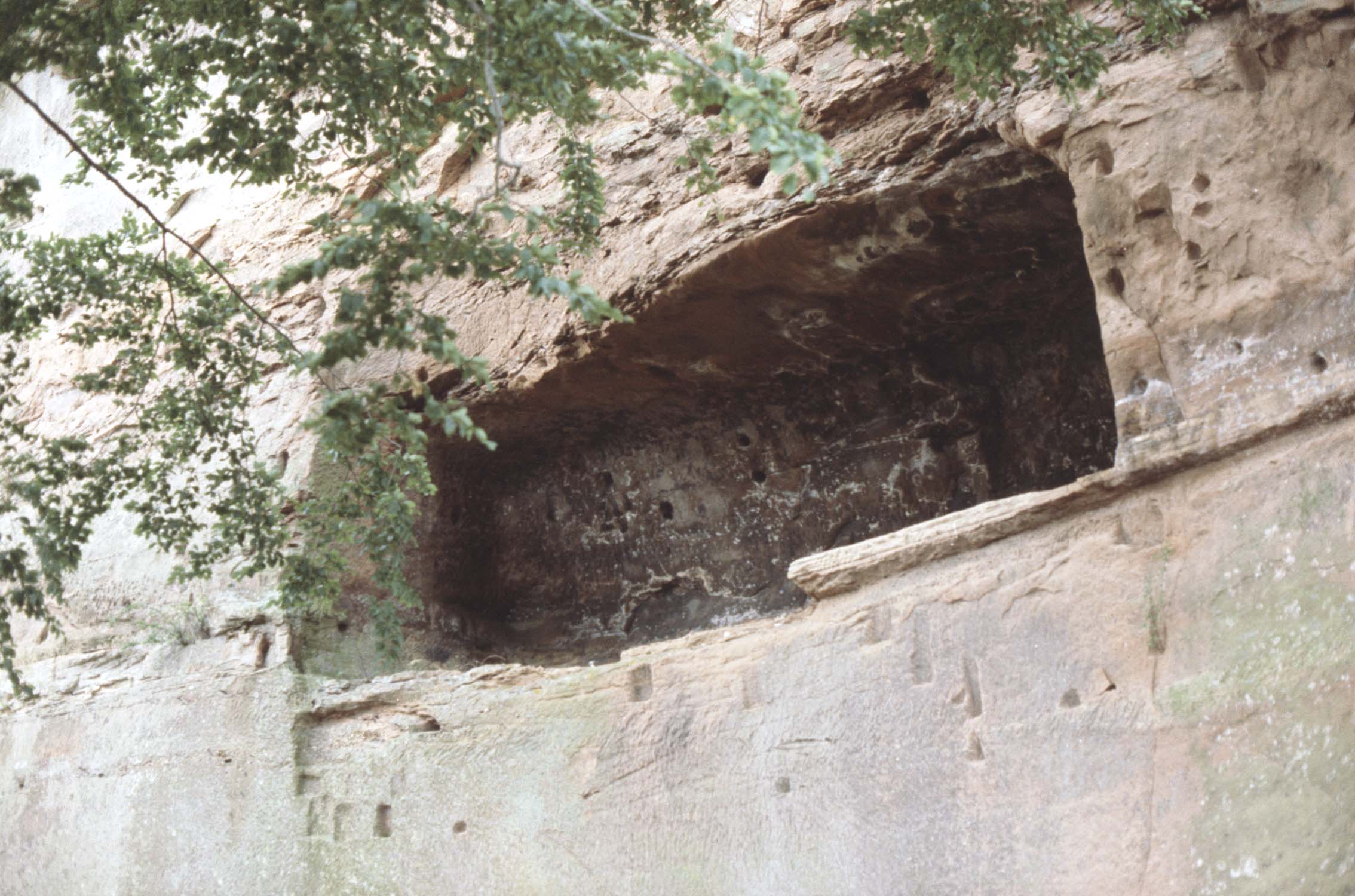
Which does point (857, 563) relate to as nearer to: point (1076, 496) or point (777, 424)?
point (1076, 496)

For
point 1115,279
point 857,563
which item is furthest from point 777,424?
point 1115,279

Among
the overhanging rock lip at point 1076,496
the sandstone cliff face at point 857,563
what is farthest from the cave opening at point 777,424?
the overhanging rock lip at point 1076,496

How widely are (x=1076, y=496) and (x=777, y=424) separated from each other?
263cm

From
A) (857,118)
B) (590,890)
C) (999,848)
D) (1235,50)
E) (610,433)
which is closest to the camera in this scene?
(999,848)

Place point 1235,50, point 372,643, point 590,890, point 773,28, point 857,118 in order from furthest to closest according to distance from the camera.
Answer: point 372,643 → point 773,28 → point 857,118 → point 590,890 → point 1235,50

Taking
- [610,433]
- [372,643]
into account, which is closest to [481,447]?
[610,433]

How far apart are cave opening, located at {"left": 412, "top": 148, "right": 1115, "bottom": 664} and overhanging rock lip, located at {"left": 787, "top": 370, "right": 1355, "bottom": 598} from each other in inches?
55.4

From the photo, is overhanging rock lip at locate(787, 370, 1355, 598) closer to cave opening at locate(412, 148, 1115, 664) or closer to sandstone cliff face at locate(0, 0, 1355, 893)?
sandstone cliff face at locate(0, 0, 1355, 893)

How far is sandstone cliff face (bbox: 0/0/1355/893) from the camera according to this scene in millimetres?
4512

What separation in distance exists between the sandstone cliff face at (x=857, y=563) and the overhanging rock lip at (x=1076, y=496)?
0.05ft

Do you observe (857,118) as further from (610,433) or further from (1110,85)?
(610,433)

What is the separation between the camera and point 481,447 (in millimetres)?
7926

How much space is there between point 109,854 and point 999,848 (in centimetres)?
458

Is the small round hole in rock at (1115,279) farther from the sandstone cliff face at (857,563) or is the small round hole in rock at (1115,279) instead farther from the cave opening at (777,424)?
the cave opening at (777,424)
